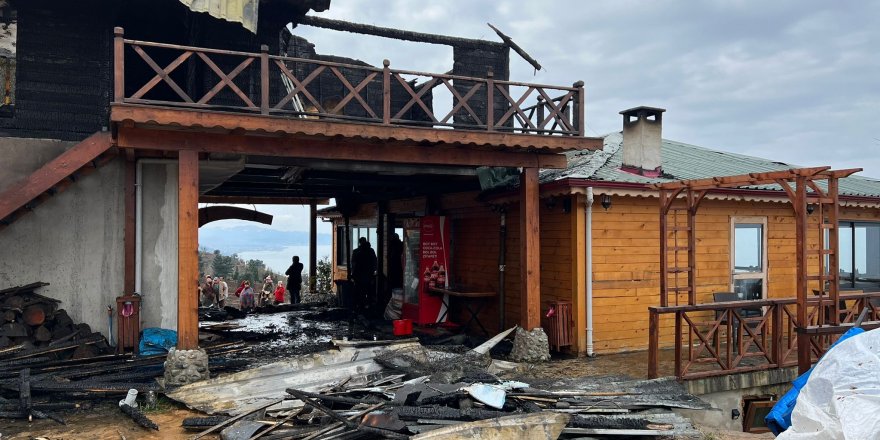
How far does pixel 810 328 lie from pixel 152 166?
9.27 m

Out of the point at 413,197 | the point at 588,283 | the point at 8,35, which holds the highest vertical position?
the point at 8,35

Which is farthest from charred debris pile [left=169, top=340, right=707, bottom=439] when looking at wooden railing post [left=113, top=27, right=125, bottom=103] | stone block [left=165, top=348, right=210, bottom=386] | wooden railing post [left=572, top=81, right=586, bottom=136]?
wooden railing post [left=572, top=81, right=586, bottom=136]

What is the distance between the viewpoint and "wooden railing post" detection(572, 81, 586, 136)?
400 inches

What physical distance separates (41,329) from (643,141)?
32.3 ft

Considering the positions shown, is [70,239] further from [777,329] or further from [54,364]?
[777,329]

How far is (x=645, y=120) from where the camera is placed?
1174 cm

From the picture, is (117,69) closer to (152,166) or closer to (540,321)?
(152,166)

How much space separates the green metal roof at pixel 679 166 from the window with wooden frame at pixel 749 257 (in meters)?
0.78

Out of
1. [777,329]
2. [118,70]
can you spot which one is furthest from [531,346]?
[118,70]

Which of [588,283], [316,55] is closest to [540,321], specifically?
[588,283]

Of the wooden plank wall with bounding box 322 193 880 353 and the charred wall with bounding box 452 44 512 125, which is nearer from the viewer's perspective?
the wooden plank wall with bounding box 322 193 880 353

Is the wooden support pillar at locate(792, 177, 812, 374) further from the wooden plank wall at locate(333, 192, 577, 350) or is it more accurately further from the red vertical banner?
the red vertical banner

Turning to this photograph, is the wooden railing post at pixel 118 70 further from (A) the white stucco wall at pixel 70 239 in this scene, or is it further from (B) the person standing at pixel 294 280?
(B) the person standing at pixel 294 280

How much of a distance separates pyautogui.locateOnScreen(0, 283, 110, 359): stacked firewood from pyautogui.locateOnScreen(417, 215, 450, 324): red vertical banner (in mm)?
5877
